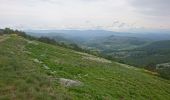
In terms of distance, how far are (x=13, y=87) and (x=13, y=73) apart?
3.81 meters

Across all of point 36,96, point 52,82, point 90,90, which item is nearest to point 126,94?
point 90,90

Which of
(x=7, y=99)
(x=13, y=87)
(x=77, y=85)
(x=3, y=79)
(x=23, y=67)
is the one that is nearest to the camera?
(x=7, y=99)

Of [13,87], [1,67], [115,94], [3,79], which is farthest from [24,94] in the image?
[115,94]

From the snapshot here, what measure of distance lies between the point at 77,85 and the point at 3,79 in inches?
239

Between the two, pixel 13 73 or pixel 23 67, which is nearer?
pixel 13 73

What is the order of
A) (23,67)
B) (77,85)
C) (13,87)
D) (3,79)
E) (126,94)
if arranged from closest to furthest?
(13,87)
(3,79)
(77,85)
(23,67)
(126,94)

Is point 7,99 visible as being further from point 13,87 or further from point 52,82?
point 52,82

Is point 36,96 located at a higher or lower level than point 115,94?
higher

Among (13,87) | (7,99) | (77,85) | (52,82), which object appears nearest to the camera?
(7,99)

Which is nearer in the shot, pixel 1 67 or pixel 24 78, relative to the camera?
pixel 24 78

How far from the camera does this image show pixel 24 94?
58.4 feet

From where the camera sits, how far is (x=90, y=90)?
77.3 ft

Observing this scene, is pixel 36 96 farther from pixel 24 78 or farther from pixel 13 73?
pixel 13 73

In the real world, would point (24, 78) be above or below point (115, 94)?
above
